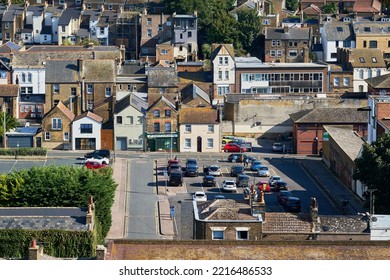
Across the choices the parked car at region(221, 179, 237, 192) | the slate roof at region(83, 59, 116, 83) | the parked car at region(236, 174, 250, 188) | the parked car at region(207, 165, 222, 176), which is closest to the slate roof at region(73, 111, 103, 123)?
the slate roof at region(83, 59, 116, 83)

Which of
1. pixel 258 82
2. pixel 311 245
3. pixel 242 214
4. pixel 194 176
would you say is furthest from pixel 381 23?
pixel 311 245

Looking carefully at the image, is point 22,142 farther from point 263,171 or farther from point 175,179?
point 263,171

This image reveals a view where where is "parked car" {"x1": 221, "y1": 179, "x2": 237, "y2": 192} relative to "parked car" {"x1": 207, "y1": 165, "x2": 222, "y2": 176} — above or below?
below

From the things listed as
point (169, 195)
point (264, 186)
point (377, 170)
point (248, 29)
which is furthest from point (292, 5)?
point (377, 170)

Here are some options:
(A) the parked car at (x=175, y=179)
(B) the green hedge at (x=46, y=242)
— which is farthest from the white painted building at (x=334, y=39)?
(B) the green hedge at (x=46, y=242)

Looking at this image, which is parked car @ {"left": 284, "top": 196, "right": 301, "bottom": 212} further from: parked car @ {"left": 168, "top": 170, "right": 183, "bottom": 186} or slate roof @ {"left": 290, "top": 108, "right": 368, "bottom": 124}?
slate roof @ {"left": 290, "top": 108, "right": 368, "bottom": 124}

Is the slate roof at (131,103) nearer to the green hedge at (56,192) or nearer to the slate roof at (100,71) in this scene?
the slate roof at (100,71)
